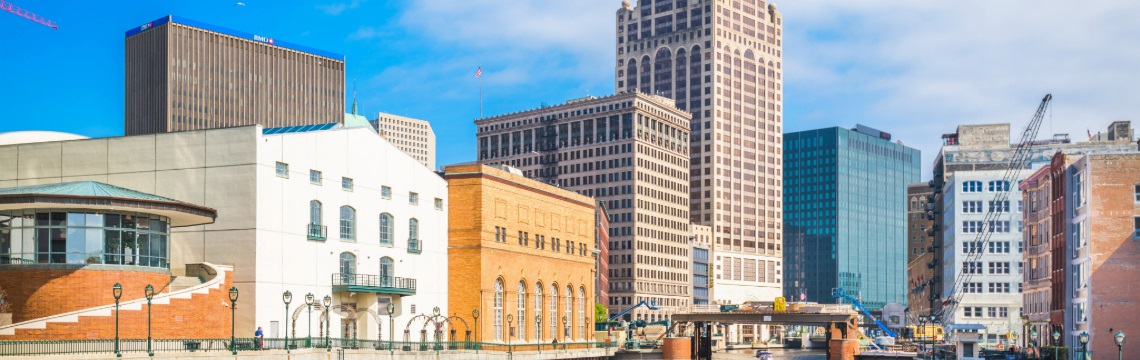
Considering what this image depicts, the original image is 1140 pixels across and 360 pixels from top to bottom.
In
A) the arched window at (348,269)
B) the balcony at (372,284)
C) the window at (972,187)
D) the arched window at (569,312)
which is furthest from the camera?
the window at (972,187)

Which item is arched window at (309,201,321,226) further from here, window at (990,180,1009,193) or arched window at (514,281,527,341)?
window at (990,180,1009,193)

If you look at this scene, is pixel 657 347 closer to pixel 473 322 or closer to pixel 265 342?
pixel 473 322

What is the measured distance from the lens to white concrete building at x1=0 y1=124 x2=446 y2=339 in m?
89.9

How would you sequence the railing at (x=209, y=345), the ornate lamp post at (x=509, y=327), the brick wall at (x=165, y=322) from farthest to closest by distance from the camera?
the ornate lamp post at (x=509, y=327) → the brick wall at (x=165, y=322) → the railing at (x=209, y=345)

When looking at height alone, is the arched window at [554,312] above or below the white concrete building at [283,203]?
below

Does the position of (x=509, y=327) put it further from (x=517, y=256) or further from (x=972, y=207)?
(x=972, y=207)

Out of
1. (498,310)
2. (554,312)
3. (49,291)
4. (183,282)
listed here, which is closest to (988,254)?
(554,312)

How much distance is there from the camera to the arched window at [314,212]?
9553 cm

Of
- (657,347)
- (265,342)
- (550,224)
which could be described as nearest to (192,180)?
(265,342)

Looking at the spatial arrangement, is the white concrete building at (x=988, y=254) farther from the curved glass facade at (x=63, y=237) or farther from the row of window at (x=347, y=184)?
the curved glass facade at (x=63, y=237)

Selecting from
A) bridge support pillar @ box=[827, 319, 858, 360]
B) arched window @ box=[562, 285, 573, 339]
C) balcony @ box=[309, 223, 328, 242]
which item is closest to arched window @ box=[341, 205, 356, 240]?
balcony @ box=[309, 223, 328, 242]

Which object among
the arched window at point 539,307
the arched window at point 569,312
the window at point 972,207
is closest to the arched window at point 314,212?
the arched window at point 539,307

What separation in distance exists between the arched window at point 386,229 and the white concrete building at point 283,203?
0.09 meters

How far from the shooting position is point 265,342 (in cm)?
8181
